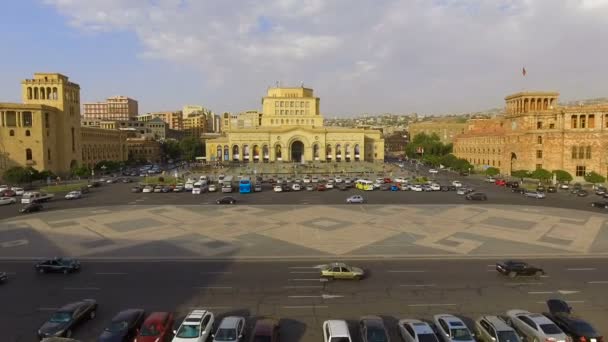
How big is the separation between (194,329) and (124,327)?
283 centimetres

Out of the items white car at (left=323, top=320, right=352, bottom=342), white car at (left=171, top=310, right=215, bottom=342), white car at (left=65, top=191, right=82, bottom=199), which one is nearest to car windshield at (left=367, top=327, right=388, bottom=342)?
white car at (left=323, top=320, right=352, bottom=342)

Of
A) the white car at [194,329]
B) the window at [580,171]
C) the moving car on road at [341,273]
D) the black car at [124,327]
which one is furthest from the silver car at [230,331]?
the window at [580,171]

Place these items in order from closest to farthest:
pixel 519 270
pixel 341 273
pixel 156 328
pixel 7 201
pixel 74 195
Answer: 1. pixel 156 328
2. pixel 341 273
3. pixel 519 270
4. pixel 7 201
5. pixel 74 195

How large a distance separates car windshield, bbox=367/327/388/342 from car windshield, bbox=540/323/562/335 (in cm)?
613

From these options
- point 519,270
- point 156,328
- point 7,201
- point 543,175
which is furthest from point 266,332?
point 543,175

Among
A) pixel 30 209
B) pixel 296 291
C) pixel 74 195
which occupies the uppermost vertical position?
pixel 74 195

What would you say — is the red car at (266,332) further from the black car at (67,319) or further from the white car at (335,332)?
the black car at (67,319)

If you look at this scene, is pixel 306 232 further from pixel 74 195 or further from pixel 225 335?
pixel 74 195

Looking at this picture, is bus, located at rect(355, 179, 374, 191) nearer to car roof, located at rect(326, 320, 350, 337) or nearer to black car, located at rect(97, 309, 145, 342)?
car roof, located at rect(326, 320, 350, 337)

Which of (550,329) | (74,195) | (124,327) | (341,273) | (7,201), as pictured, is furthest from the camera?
(74,195)

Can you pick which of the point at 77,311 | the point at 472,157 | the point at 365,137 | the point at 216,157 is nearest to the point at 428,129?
Result: the point at 365,137

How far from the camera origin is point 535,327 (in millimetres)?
15883

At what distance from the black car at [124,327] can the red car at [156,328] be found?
1.80 feet

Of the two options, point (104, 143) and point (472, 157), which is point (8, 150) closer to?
point (104, 143)
